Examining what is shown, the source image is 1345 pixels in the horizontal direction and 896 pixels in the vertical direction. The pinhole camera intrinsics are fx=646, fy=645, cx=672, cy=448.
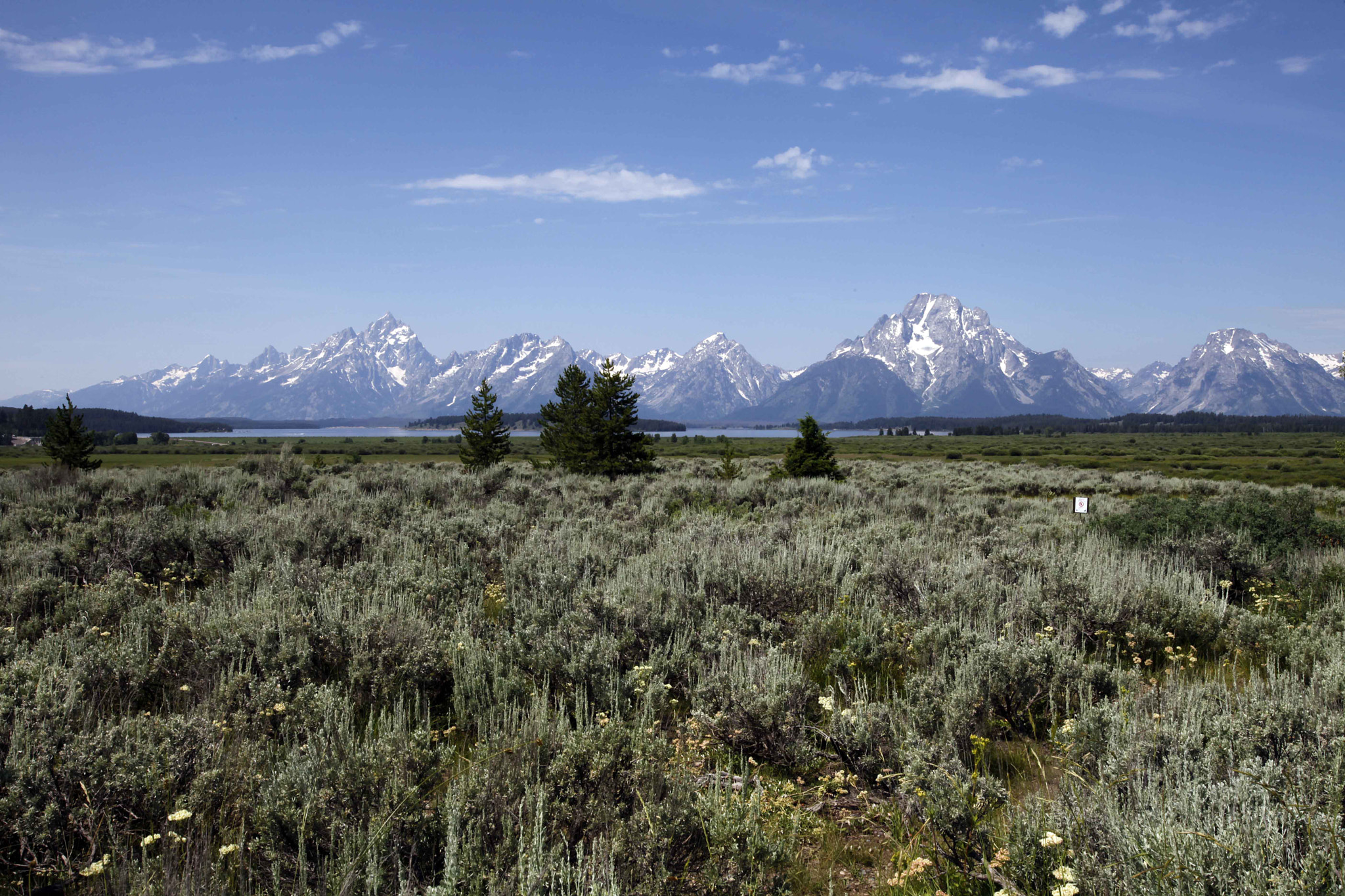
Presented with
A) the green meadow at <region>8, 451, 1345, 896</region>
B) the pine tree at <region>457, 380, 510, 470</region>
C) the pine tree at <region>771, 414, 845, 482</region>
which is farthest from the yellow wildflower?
the pine tree at <region>457, 380, 510, 470</region>

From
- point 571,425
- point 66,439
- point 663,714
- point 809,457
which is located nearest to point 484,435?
point 571,425

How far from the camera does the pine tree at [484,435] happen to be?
3875cm

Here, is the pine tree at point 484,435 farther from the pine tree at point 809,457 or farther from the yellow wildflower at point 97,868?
A: the yellow wildflower at point 97,868

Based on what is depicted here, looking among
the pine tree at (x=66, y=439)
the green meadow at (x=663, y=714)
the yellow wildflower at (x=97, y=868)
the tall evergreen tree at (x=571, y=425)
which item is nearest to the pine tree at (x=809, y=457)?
the tall evergreen tree at (x=571, y=425)

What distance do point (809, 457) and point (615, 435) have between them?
31.5 feet

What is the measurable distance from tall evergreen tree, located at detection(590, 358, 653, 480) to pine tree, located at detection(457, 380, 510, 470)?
9662 mm

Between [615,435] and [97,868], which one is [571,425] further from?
[97,868]

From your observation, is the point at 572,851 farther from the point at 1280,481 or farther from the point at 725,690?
the point at 1280,481

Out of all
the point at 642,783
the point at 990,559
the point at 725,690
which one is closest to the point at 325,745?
the point at 642,783

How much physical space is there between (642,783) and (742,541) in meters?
6.70

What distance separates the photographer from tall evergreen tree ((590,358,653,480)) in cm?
3025

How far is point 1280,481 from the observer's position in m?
43.7

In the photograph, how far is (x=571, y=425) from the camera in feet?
110

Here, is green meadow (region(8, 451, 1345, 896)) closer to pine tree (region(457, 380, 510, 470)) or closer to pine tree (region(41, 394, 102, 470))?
pine tree (region(457, 380, 510, 470))
